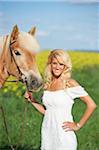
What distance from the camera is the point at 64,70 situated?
11.2 feet

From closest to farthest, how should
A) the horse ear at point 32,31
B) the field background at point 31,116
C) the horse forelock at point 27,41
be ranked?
the horse forelock at point 27,41
the horse ear at point 32,31
the field background at point 31,116

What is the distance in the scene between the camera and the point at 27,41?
3609mm

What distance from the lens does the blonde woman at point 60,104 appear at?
3.39 metres

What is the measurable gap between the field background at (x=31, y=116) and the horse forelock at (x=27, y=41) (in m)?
0.15

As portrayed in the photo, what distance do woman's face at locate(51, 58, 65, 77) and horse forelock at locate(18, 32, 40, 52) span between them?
0.89ft

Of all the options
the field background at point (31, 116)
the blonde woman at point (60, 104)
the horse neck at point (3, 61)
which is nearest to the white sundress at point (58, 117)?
the blonde woman at point (60, 104)

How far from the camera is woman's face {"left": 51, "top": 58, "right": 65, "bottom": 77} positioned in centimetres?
340

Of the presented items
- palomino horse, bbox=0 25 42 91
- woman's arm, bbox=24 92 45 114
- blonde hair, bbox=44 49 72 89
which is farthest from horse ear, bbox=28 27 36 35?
woman's arm, bbox=24 92 45 114

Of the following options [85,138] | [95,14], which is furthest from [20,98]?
[95,14]

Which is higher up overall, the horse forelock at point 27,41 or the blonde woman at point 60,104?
the horse forelock at point 27,41

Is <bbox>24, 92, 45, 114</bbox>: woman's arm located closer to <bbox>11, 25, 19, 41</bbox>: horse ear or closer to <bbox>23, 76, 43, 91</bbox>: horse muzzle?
<bbox>23, 76, 43, 91</bbox>: horse muzzle

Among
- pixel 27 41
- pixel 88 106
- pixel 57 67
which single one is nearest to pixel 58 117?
pixel 88 106

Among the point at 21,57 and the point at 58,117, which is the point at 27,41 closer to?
the point at 21,57

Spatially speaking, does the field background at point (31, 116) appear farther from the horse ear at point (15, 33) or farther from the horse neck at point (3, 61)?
the horse ear at point (15, 33)
